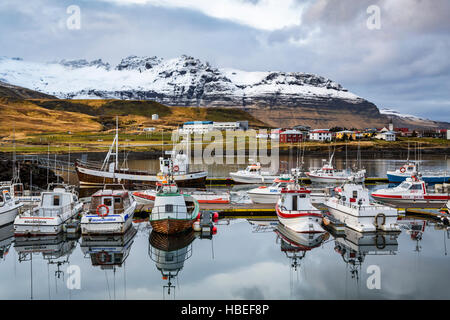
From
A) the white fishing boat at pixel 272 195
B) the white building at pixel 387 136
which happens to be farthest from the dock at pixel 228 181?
the white building at pixel 387 136

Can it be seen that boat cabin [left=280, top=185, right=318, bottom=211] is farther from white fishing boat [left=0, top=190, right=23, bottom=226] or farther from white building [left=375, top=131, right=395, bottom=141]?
white building [left=375, top=131, right=395, bottom=141]

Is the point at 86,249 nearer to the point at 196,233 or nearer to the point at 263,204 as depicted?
the point at 196,233

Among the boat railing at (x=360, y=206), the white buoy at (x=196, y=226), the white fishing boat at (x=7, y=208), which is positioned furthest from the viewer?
the white fishing boat at (x=7, y=208)

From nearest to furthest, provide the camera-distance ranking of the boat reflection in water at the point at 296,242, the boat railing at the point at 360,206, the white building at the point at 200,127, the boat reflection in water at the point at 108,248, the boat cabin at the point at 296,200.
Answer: the boat reflection in water at the point at 108,248 → the boat reflection in water at the point at 296,242 → the boat railing at the point at 360,206 → the boat cabin at the point at 296,200 → the white building at the point at 200,127

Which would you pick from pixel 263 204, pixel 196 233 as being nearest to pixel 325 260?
pixel 196 233

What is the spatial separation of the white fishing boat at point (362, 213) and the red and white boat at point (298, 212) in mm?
2140

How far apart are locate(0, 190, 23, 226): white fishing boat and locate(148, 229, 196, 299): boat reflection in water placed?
10.3 meters

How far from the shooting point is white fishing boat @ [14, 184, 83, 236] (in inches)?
1012

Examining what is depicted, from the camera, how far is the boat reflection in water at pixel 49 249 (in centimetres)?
2169

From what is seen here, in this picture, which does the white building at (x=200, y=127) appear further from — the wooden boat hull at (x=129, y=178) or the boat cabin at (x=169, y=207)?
the boat cabin at (x=169, y=207)

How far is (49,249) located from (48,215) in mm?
4255

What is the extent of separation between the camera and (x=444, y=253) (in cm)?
2317

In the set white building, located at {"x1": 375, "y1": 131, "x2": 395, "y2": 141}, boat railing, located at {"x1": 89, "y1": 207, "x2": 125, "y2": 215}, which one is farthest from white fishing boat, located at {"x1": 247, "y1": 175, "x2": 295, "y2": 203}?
white building, located at {"x1": 375, "y1": 131, "x2": 395, "y2": 141}
